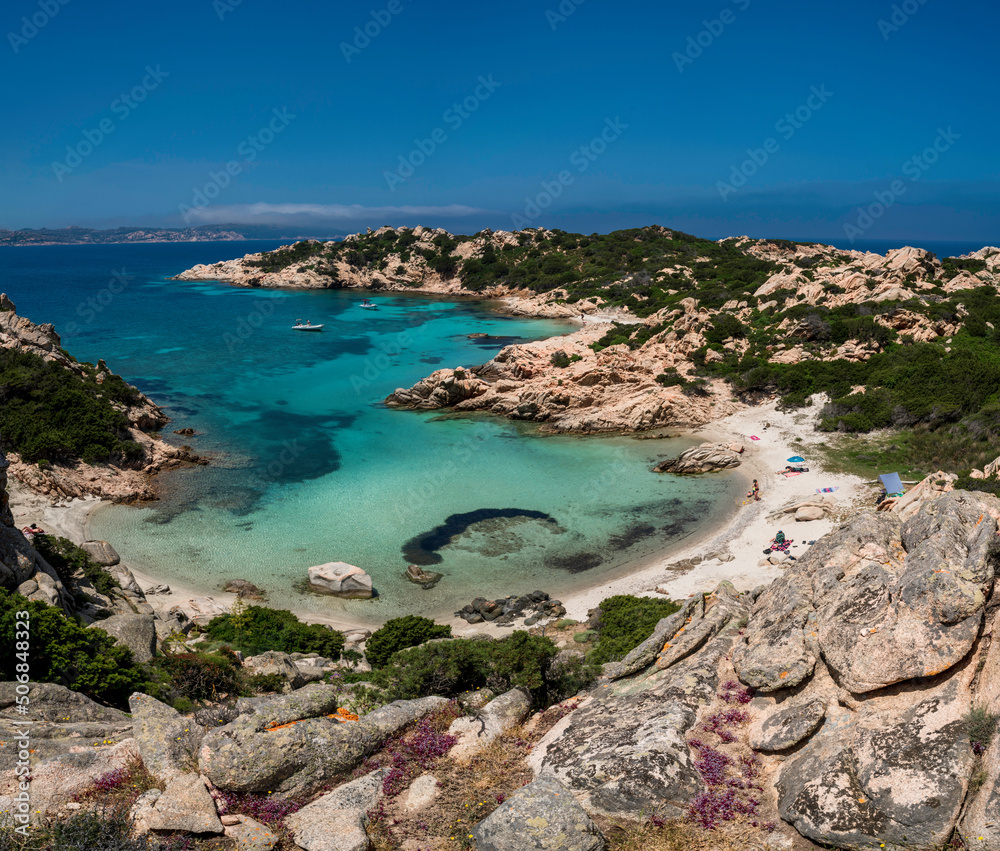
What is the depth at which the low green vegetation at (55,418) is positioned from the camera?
26.2 meters

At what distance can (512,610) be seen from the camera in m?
18.4

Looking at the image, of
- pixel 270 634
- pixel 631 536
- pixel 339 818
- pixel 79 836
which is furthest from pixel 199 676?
pixel 631 536

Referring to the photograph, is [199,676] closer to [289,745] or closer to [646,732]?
[289,745]

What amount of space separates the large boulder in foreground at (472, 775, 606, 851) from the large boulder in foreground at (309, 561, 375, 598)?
13.2 m

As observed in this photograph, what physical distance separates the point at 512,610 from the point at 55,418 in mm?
23158

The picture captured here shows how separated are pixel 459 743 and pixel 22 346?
3340 centimetres

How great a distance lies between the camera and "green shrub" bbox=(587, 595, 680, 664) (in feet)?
44.7

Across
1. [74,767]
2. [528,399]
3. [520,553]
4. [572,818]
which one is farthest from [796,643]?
[528,399]

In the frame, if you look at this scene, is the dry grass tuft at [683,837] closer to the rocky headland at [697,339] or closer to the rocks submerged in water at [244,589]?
the rocks submerged in water at [244,589]

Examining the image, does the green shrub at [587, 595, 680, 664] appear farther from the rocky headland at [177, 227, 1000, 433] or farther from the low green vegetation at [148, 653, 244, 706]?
the rocky headland at [177, 227, 1000, 433]

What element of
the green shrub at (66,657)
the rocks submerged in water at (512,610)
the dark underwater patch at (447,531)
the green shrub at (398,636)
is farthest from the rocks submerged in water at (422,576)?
the green shrub at (66,657)

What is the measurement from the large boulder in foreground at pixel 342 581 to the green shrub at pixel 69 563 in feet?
17.8

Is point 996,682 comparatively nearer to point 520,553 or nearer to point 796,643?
point 796,643

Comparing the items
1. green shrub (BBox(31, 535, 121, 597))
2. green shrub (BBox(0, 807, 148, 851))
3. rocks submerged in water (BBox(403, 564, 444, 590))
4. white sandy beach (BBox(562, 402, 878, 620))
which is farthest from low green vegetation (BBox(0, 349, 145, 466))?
green shrub (BBox(0, 807, 148, 851))
